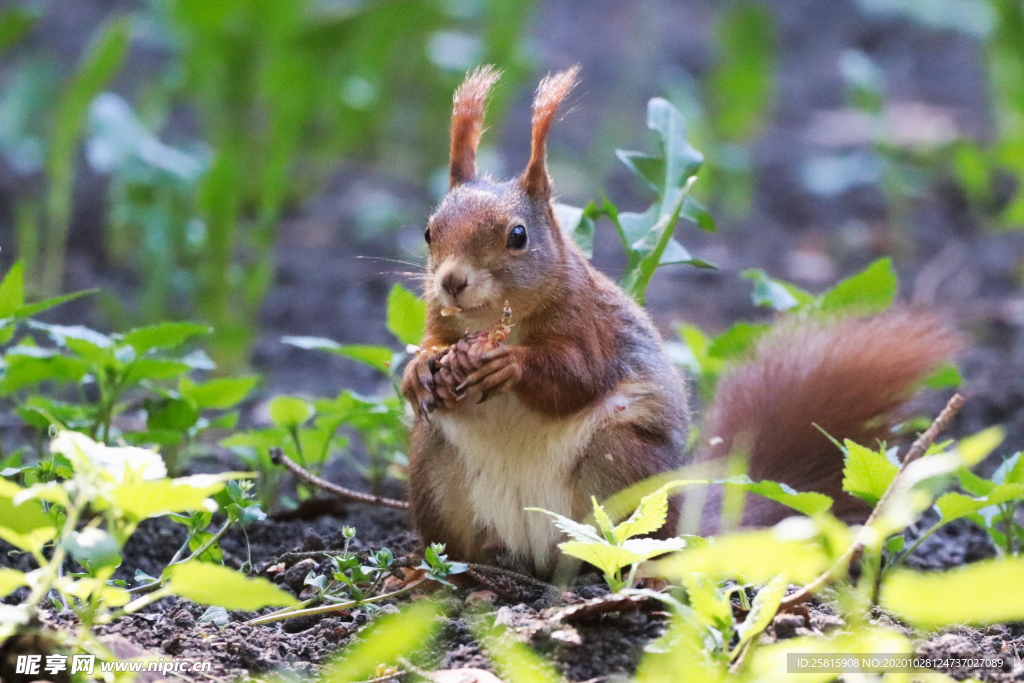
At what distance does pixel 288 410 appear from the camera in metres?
Result: 2.20

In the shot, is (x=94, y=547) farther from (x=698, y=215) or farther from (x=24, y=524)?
(x=698, y=215)

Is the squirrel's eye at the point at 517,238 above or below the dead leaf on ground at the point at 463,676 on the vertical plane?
above

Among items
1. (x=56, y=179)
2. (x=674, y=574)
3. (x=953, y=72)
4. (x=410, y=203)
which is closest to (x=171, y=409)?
(x=674, y=574)

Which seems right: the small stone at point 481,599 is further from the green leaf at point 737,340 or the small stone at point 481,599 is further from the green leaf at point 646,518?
the green leaf at point 737,340

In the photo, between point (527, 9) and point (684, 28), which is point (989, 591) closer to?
point (527, 9)

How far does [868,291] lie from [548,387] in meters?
0.92

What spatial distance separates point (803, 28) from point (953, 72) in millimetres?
1203

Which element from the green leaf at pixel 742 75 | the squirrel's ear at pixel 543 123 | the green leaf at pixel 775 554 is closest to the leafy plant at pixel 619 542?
the green leaf at pixel 775 554

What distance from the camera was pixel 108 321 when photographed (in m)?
3.86

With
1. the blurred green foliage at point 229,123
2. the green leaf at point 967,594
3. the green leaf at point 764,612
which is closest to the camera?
the green leaf at point 967,594

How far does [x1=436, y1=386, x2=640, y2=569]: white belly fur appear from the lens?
1979 millimetres

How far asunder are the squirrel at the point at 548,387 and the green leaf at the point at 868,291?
134 millimetres

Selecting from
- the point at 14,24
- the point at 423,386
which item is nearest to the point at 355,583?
the point at 423,386

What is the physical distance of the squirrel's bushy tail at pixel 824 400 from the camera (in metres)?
2.21
